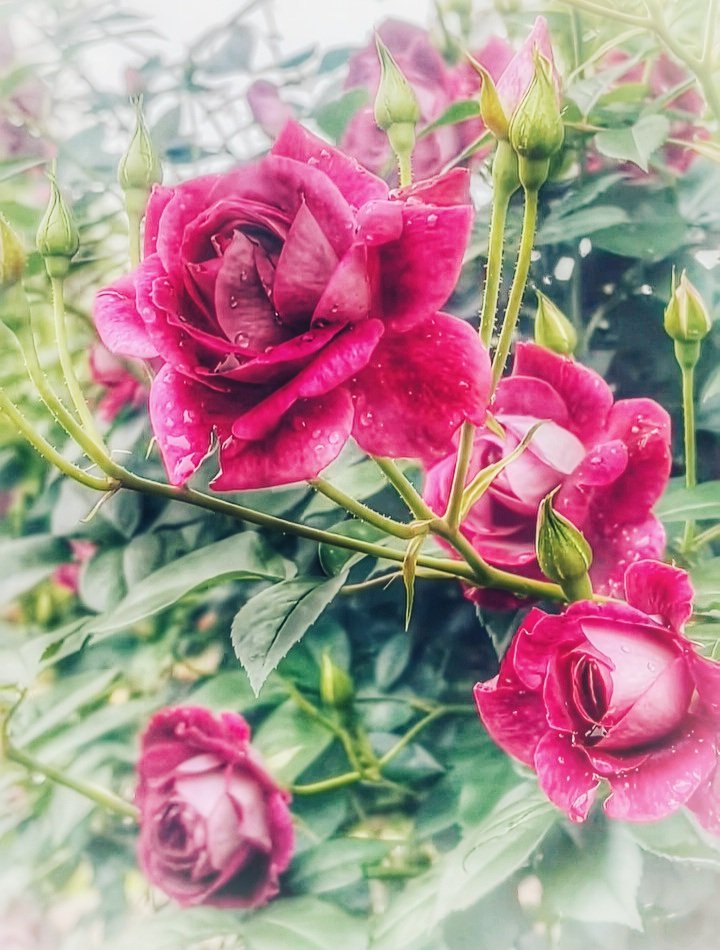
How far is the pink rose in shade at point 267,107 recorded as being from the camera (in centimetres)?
42

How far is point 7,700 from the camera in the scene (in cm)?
42

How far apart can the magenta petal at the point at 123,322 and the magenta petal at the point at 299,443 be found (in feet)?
0.15

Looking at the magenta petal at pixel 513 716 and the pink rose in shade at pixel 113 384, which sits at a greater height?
the pink rose in shade at pixel 113 384

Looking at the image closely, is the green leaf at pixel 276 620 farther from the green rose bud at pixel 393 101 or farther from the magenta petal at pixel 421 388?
the green rose bud at pixel 393 101

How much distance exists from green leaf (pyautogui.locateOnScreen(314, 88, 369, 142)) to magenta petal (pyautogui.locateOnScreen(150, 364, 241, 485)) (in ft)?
0.58

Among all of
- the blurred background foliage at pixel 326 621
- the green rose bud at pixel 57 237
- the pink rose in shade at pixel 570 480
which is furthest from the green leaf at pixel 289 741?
the green rose bud at pixel 57 237

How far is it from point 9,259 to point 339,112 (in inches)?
7.1

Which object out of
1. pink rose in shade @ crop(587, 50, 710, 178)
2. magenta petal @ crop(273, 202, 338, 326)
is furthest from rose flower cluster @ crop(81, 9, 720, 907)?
pink rose in shade @ crop(587, 50, 710, 178)

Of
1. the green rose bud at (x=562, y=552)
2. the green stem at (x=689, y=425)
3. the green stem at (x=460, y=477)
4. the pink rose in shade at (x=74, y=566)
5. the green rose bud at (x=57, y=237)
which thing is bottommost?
the pink rose in shade at (x=74, y=566)

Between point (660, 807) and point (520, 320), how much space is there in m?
0.21

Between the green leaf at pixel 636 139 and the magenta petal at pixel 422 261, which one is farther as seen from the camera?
the green leaf at pixel 636 139

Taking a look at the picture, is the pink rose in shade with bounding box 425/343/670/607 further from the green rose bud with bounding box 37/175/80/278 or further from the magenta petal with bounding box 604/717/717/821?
the green rose bud with bounding box 37/175/80/278

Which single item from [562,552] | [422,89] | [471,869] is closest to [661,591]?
[562,552]

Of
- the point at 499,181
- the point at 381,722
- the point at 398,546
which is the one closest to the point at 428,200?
the point at 499,181
